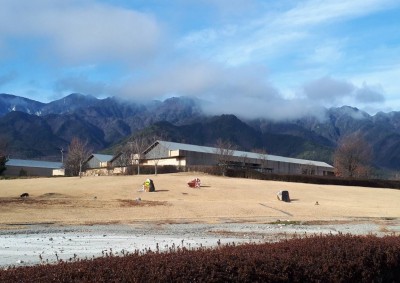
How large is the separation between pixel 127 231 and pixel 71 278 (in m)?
16.6

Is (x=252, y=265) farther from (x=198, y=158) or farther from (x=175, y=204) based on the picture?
(x=198, y=158)

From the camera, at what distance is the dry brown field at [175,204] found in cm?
3038

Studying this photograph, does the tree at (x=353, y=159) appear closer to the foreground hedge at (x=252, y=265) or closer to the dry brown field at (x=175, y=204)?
the dry brown field at (x=175, y=204)

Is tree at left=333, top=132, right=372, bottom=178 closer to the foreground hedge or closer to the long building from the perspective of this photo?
the long building

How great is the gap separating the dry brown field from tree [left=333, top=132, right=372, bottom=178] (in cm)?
5583

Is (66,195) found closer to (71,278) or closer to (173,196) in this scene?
(173,196)

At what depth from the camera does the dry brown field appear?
99.7 feet

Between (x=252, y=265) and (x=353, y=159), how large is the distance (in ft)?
386

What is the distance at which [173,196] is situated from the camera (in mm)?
47625

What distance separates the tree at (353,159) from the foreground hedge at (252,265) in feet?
359

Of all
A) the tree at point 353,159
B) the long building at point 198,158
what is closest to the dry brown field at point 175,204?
the long building at point 198,158

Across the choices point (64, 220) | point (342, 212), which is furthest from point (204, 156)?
point (64, 220)

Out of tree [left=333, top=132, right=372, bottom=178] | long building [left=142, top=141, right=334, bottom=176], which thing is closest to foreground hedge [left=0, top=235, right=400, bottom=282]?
long building [left=142, top=141, right=334, bottom=176]

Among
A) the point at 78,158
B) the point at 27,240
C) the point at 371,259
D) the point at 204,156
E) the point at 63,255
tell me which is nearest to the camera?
the point at 371,259
